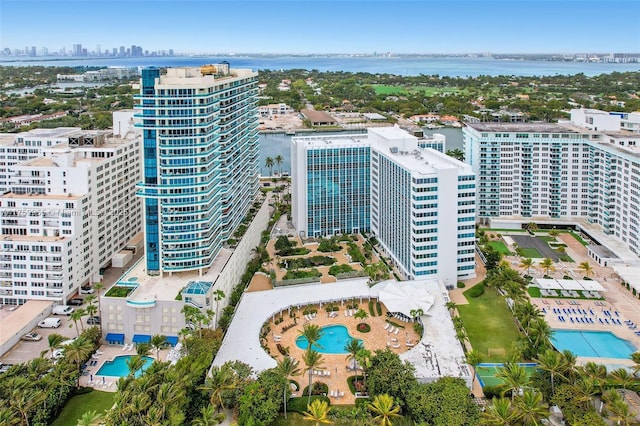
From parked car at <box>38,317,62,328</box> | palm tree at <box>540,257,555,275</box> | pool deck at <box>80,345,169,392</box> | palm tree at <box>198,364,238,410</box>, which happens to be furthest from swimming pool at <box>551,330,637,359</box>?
parked car at <box>38,317,62,328</box>

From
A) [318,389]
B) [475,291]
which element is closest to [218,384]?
[318,389]

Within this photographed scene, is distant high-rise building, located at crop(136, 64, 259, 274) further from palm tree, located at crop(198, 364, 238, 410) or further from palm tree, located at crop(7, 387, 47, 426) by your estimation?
palm tree, located at crop(7, 387, 47, 426)

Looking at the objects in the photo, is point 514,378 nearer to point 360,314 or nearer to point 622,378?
point 622,378

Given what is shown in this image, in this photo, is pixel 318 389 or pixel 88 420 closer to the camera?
pixel 88 420

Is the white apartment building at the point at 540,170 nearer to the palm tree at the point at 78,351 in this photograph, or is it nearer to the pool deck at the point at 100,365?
the pool deck at the point at 100,365

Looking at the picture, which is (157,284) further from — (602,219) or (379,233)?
(602,219)

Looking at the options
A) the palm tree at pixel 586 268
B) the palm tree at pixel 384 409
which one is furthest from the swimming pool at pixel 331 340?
the palm tree at pixel 586 268

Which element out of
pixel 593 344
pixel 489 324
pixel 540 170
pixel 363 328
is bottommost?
pixel 593 344
